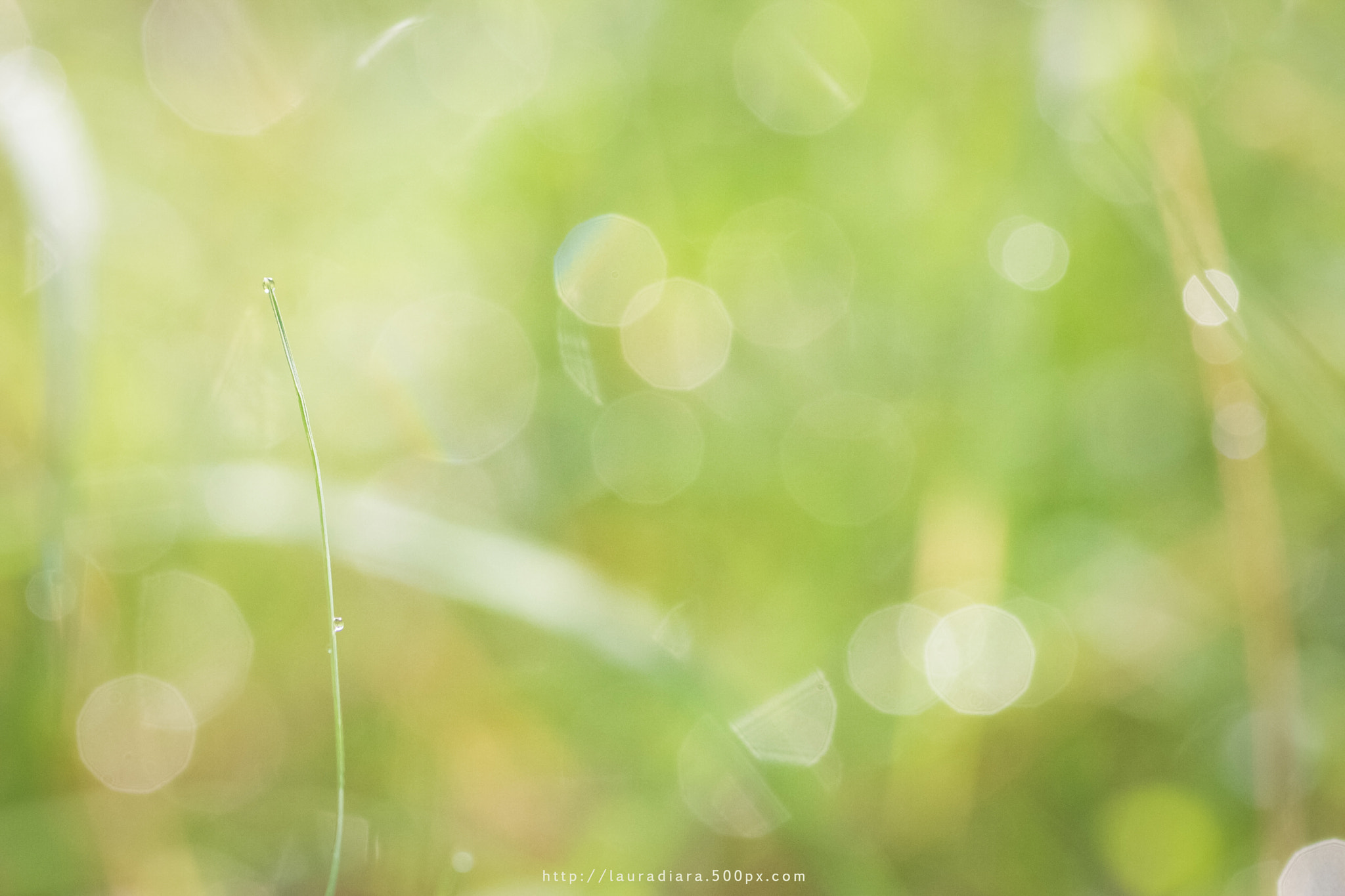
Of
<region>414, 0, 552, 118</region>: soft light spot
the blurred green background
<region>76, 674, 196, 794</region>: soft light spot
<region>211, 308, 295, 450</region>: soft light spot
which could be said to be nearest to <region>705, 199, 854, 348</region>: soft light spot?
the blurred green background

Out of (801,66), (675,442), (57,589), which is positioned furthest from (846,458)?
(57,589)

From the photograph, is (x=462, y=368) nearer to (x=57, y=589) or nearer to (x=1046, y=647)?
(x=57, y=589)

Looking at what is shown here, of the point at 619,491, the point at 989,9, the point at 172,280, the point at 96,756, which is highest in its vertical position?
the point at 989,9

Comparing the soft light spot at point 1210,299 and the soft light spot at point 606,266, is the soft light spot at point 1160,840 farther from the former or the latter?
the soft light spot at point 606,266

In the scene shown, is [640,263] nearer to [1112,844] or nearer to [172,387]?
[172,387]

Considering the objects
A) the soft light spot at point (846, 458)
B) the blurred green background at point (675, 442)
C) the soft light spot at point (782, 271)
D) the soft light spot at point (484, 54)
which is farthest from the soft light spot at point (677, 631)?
the soft light spot at point (484, 54)

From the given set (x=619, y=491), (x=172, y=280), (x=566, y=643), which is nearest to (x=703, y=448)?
(x=619, y=491)

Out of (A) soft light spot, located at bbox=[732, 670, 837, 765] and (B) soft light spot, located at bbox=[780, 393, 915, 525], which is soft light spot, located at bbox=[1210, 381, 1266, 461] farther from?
(A) soft light spot, located at bbox=[732, 670, 837, 765]
